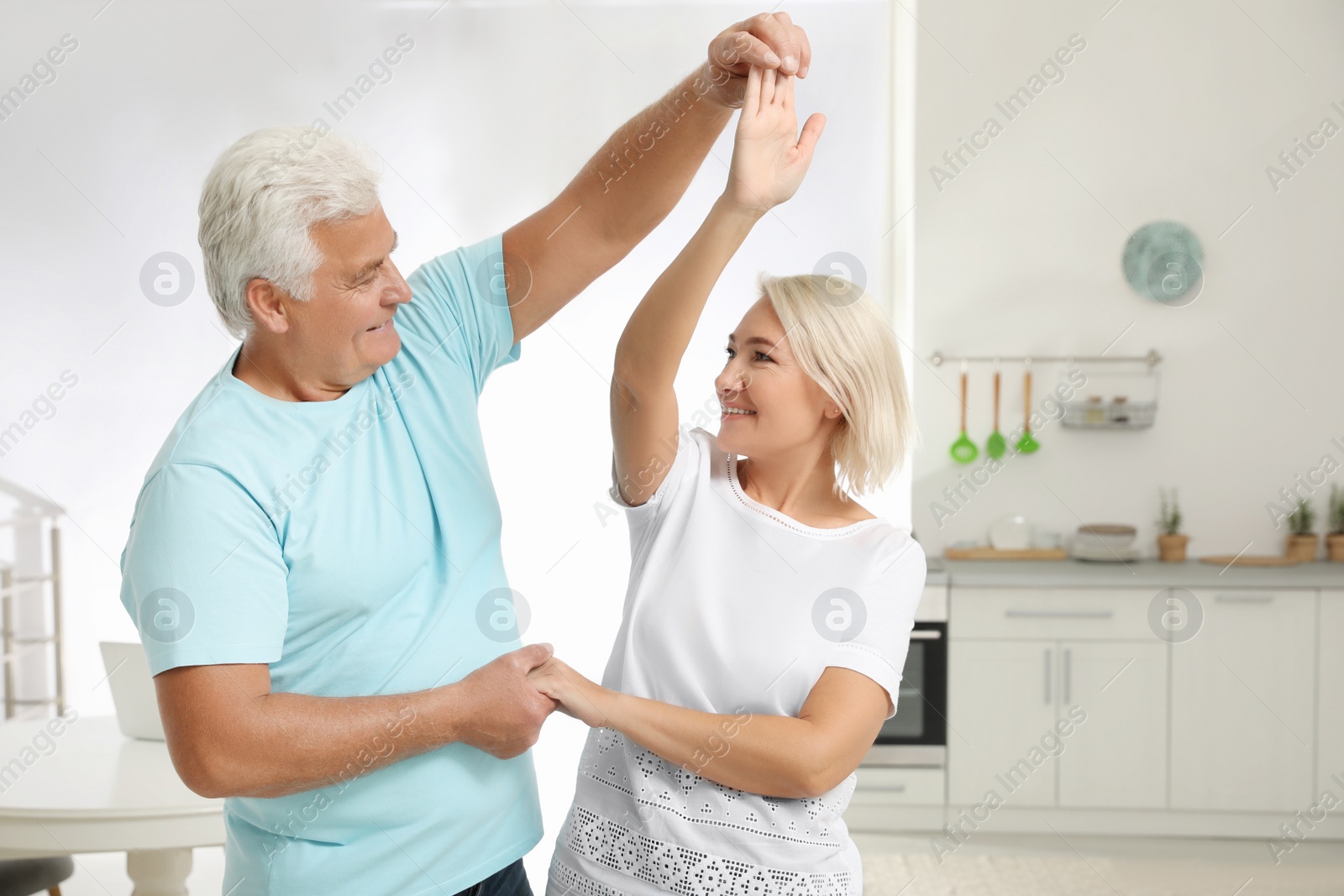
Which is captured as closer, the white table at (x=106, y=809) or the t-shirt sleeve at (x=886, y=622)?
the t-shirt sleeve at (x=886, y=622)

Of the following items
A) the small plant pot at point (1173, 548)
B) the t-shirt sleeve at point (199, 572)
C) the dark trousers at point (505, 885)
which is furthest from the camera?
the small plant pot at point (1173, 548)

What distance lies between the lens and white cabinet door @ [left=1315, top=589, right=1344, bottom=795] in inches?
141

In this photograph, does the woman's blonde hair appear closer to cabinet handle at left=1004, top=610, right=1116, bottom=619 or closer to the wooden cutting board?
cabinet handle at left=1004, top=610, right=1116, bottom=619

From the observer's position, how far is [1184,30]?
4.02 metres

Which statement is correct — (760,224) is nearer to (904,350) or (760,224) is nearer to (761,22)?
(904,350)

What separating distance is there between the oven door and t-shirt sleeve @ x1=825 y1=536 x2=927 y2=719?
2400mm

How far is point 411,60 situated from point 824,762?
3.40m

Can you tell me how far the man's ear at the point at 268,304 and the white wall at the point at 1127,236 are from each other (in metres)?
3.32

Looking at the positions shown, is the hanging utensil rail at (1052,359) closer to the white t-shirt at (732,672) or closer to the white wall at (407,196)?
the white wall at (407,196)

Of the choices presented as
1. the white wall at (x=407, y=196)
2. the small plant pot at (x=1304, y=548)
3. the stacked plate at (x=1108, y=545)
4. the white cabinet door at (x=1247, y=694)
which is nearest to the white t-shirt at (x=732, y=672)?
the white wall at (x=407, y=196)

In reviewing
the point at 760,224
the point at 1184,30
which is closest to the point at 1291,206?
the point at 1184,30

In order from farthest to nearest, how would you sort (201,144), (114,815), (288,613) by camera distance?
1. (201,144)
2. (114,815)
3. (288,613)

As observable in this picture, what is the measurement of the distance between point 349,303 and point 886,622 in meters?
0.75

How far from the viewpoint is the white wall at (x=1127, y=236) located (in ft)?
13.2
